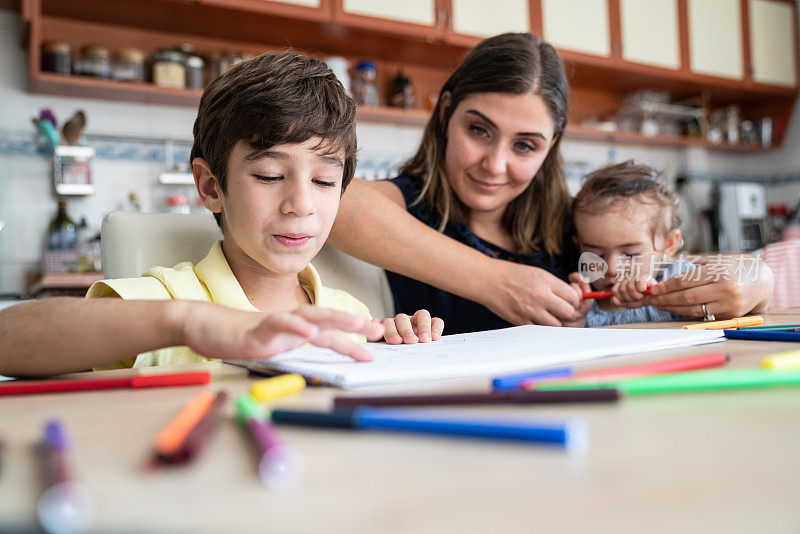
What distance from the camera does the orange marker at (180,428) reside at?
29 centimetres

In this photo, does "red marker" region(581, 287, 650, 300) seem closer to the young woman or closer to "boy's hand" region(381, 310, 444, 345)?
the young woman

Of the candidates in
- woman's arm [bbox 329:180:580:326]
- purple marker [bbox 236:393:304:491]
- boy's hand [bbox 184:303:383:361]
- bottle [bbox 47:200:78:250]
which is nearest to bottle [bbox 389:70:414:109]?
bottle [bbox 47:200:78:250]

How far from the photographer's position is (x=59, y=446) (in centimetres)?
30

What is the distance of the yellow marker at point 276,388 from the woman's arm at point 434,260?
0.69 metres

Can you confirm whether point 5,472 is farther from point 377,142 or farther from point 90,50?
point 377,142

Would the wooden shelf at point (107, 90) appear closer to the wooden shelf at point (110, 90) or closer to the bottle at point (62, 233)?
the wooden shelf at point (110, 90)

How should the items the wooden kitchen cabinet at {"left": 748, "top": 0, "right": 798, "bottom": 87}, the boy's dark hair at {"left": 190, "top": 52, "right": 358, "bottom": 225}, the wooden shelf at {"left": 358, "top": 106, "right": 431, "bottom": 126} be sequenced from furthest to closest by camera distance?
1. the wooden kitchen cabinet at {"left": 748, "top": 0, "right": 798, "bottom": 87}
2. the wooden shelf at {"left": 358, "top": 106, "right": 431, "bottom": 126}
3. the boy's dark hair at {"left": 190, "top": 52, "right": 358, "bottom": 225}

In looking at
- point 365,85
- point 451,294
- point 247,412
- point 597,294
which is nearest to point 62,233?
point 365,85

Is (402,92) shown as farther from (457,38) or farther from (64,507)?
(64,507)

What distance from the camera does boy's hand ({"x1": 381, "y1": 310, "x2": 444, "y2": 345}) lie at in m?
0.78

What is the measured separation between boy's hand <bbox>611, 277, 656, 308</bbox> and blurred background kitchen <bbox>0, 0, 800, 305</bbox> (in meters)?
0.84

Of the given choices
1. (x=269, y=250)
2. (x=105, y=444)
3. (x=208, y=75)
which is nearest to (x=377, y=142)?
(x=208, y=75)

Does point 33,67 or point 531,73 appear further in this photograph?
point 33,67

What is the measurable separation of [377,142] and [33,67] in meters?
1.49
